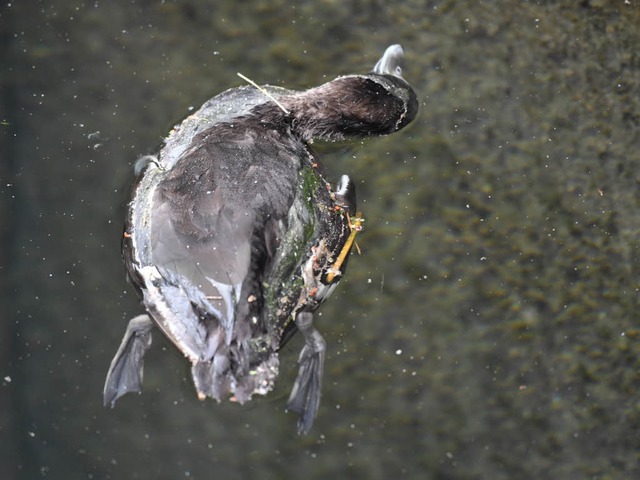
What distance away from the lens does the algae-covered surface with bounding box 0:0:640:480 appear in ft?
11.3

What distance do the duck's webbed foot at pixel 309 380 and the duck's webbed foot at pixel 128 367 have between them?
0.63 metres

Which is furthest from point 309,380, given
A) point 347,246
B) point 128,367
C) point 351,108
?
point 351,108

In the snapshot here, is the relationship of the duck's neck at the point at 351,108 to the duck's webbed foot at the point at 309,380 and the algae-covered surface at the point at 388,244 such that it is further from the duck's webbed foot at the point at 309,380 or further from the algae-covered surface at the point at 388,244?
the duck's webbed foot at the point at 309,380

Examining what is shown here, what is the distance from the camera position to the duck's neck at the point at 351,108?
3.67 metres

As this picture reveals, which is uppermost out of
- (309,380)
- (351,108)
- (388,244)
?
(351,108)

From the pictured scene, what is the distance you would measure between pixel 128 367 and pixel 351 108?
155 cm

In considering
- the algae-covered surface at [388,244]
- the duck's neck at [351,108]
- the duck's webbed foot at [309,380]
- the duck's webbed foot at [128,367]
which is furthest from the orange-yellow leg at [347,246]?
the duck's webbed foot at [128,367]

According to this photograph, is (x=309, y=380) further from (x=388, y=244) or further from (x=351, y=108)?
(x=351, y=108)

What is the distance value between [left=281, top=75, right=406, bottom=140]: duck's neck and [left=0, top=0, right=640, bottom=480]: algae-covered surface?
0.31 feet

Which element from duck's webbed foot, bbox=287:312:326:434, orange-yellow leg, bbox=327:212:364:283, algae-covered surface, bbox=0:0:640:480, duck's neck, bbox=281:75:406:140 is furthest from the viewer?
duck's neck, bbox=281:75:406:140

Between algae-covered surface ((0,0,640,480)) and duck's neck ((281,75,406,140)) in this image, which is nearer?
algae-covered surface ((0,0,640,480))

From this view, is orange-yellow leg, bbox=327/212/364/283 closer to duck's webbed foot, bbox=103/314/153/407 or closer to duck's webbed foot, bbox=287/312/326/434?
duck's webbed foot, bbox=287/312/326/434

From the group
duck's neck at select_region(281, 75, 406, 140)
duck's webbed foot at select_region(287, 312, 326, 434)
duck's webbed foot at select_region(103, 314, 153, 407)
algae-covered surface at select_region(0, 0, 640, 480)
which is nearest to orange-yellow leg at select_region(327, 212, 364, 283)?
algae-covered surface at select_region(0, 0, 640, 480)

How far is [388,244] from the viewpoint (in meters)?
3.61
